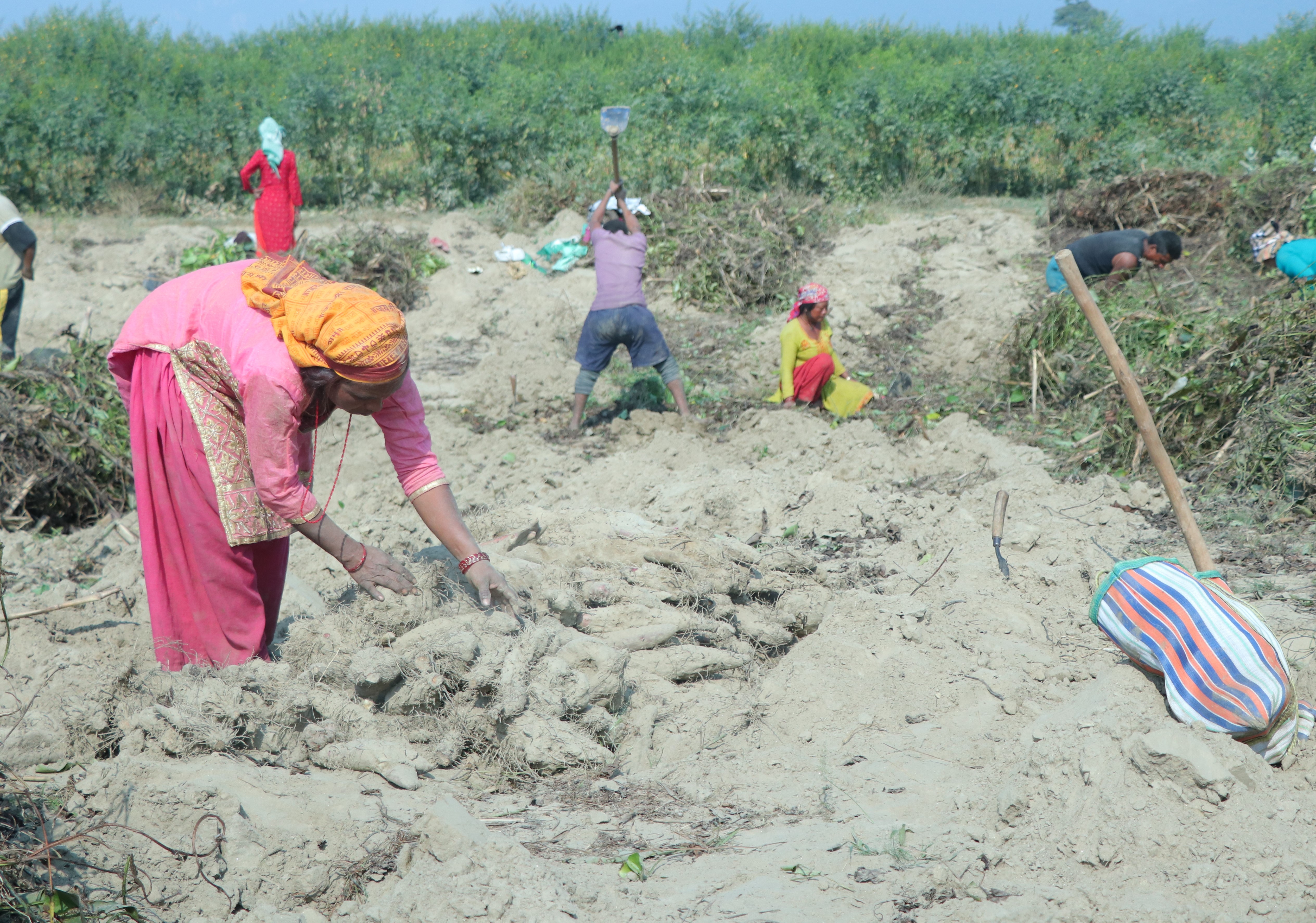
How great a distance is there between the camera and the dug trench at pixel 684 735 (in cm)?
215

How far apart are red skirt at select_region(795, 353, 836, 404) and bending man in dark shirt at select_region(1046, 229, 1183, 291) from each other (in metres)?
2.04

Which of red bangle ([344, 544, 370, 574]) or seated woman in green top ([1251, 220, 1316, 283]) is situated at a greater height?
seated woman in green top ([1251, 220, 1316, 283])

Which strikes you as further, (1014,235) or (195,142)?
(195,142)

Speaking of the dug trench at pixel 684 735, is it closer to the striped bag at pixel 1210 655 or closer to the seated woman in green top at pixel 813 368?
the striped bag at pixel 1210 655

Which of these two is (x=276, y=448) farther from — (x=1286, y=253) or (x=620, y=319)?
(x=1286, y=253)

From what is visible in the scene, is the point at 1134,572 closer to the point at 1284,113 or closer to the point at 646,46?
the point at 1284,113

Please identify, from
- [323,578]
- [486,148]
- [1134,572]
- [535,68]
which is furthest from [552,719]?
[535,68]

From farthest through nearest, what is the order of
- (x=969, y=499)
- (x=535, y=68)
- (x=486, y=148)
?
(x=535, y=68) < (x=486, y=148) < (x=969, y=499)

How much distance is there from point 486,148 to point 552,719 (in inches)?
492

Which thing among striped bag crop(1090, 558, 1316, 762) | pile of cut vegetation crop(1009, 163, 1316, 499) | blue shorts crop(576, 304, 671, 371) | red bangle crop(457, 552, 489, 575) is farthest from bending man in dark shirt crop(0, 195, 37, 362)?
striped bag crop(1090, 558, 1316, 762)

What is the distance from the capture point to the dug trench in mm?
2148

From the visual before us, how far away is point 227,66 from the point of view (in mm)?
17141

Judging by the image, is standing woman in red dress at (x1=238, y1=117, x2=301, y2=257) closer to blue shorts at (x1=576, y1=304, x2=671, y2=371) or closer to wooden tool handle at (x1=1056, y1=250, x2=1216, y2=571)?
blue shorts at (x1=576, y1=304, x2=671, y2=371)

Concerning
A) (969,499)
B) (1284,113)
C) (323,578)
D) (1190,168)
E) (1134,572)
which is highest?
(1284,113)
